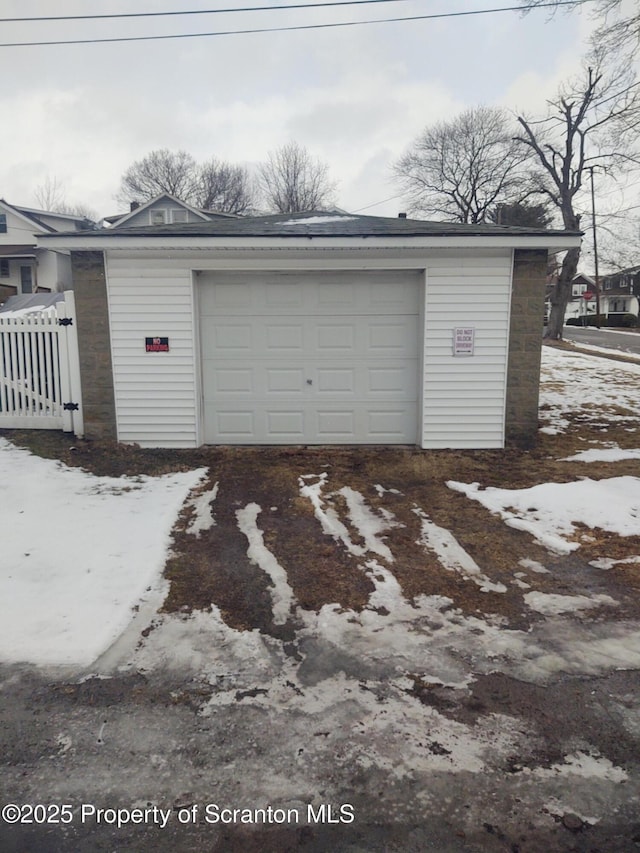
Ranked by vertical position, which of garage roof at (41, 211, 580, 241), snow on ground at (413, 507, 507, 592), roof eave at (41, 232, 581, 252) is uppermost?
garage roof at (41, 211, 580, 241)

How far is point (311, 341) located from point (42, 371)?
145 inches

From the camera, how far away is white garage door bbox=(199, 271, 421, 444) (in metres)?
7.73

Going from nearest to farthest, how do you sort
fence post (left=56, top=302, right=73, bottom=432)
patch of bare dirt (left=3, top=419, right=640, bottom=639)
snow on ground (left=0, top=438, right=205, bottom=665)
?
snow on ground (left=0, top=438, right=205, bottom=665) → patch of bare dirt (left=3, top=419, right=640, bottom=639) → fence post (left=56, top=302, right=73, bottom=432)

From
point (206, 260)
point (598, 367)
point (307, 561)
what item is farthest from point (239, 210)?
point (307, 561)

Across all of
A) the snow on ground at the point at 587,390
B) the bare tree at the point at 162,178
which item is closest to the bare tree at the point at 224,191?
the bare tree at the point at 162,178

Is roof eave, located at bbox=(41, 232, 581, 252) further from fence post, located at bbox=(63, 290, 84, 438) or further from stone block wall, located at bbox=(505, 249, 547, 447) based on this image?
fence post, located at bbox=(63, 290, 84, 438)

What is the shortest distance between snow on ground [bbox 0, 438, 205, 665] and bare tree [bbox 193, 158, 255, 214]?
1835 inches

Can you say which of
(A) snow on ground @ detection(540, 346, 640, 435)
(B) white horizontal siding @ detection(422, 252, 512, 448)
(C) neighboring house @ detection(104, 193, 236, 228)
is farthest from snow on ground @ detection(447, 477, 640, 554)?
(C) neighboring house @ detection(104, 193, 236, 228)

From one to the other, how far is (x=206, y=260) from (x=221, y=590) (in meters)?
4.95

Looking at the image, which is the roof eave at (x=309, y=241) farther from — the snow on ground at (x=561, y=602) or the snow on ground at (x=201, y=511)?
the snow on ground at (x=561, y=602)

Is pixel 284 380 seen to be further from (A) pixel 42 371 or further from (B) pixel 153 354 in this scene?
(A) pixel 42 371

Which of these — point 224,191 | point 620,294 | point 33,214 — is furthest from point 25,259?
point 620,294

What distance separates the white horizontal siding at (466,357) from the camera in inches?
294

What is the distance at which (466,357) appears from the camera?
25.0 feet
